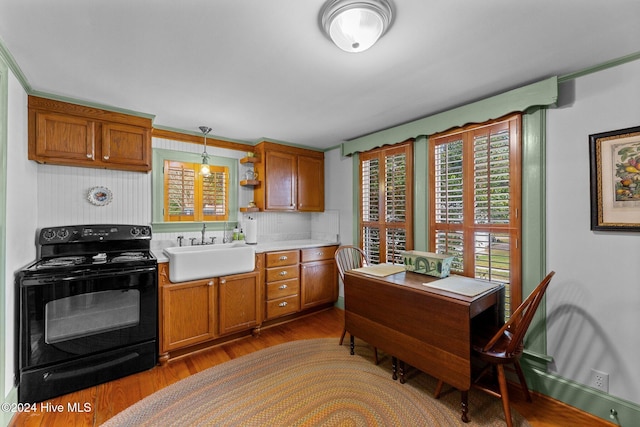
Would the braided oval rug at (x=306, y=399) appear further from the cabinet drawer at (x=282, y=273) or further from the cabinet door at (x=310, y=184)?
the cabinet door at (x=310, y=184)

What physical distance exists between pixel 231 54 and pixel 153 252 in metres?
2.15

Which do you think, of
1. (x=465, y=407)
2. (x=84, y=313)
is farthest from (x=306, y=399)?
(x=84, y=313)

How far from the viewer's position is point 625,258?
1.64m

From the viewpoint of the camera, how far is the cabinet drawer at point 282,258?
3035mm

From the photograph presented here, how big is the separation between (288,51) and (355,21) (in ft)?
1.52

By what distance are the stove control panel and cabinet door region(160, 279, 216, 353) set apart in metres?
0.66

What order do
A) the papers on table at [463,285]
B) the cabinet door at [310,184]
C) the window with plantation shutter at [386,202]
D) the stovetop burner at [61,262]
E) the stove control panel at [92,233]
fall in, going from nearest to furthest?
the papers on table at [463,285] < the stovetop burner at [61,262] < the stove control panel at [92,233] < the window with plantation shutter at [386,202] < the cabinet door at [310,184]

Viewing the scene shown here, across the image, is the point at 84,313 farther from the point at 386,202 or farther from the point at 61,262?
the point at 386,202

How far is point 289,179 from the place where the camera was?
353 centimetres

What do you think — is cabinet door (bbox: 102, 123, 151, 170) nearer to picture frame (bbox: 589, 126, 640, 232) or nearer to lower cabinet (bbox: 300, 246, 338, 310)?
lower cabinet (bbox: 300, 246, 338, 310)

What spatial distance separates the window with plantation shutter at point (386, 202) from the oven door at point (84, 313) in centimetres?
224

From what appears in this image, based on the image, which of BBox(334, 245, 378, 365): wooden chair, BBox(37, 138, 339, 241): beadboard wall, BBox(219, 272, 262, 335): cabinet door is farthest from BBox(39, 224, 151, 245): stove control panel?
BBox(334, 245, 378, 365): wooden chair

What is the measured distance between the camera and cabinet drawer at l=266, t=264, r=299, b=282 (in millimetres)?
3031

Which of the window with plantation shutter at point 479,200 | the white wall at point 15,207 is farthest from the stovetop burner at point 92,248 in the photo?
the window with plantation shutter at point 479,200
